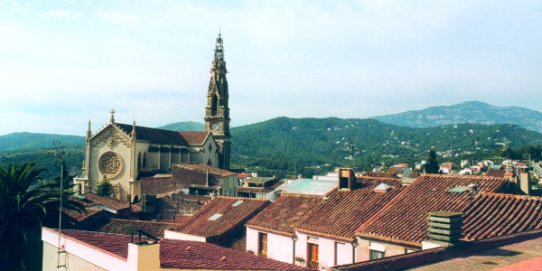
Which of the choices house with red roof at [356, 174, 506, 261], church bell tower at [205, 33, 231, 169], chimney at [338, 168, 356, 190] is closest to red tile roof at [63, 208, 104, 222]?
chimney at [338, 168, 356, 190]

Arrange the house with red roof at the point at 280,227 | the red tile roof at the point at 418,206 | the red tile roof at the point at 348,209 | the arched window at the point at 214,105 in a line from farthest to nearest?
the arched window at the point at 214,105 → the house with red roof at the point at 280,227 → the red tile roof at the point at 348,209 → the red tile roof at the point at 418,206

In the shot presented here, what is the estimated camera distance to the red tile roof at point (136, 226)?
2992 centimetres

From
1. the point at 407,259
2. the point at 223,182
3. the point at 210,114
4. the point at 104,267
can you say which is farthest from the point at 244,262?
the point at 210,114

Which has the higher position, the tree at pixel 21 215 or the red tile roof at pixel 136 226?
the tree at pixel 21 215

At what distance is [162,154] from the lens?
71.2m

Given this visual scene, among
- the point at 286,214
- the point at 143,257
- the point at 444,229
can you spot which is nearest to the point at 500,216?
the point at 444,229

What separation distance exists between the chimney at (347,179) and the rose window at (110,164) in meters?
47.9

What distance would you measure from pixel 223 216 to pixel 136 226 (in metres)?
7.79

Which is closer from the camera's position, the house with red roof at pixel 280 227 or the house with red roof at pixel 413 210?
the house with red roof at pixel 413 210

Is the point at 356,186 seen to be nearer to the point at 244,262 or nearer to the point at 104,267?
the point at 244,262

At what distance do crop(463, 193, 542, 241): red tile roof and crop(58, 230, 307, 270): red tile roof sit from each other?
5.55 meters

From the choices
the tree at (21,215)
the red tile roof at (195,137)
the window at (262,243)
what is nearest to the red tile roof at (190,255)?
the window at (262,243)

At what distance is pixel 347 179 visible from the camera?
2227 centimetres

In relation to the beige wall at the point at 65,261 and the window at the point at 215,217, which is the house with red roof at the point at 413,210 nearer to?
the beige wall at the point at 65,261
